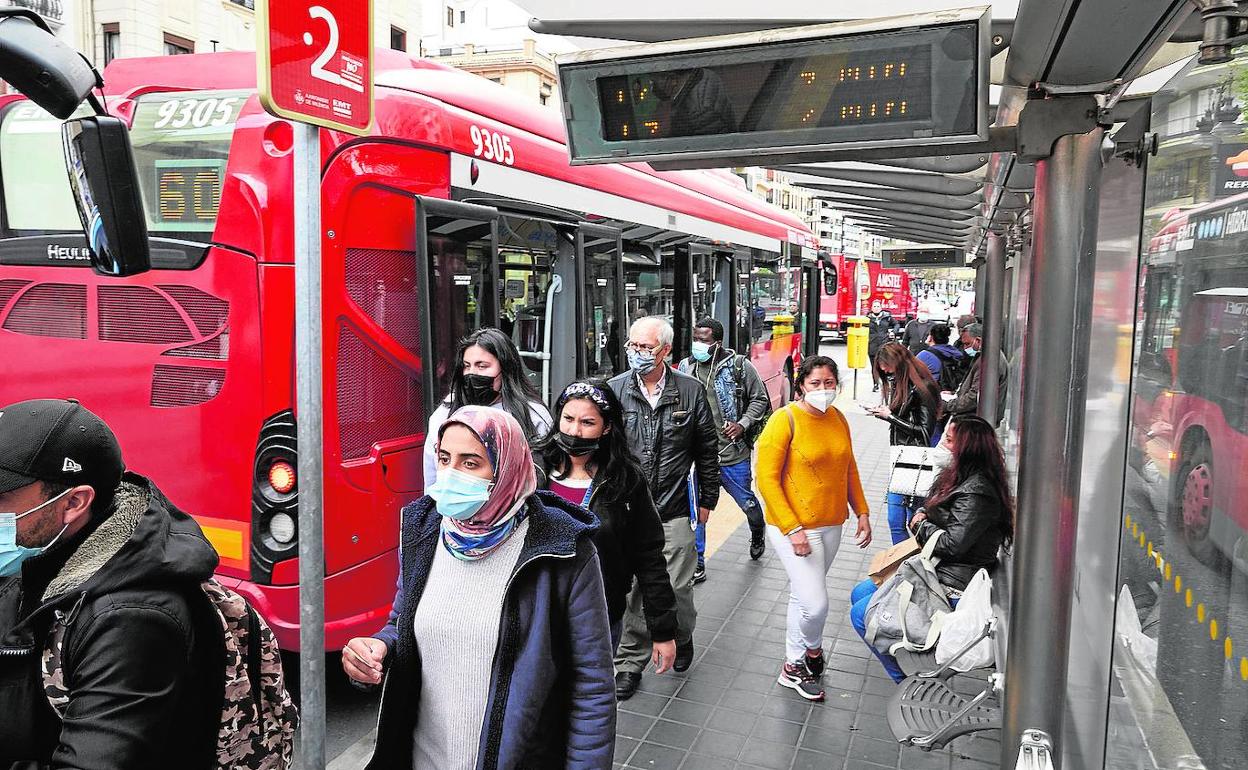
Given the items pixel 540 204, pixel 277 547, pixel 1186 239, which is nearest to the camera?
pixel 1186 239

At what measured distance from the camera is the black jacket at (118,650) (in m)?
1.85

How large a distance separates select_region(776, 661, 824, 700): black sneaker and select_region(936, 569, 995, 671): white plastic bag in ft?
3.13

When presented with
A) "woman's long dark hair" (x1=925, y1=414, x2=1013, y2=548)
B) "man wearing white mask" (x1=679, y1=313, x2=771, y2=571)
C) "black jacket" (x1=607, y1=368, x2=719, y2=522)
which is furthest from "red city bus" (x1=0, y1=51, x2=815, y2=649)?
"woman's long dark hair" (x1=925, y1=414, x2=1013, y2=548)

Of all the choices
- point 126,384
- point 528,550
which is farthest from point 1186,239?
point 126,384

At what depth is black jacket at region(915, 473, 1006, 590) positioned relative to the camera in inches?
177

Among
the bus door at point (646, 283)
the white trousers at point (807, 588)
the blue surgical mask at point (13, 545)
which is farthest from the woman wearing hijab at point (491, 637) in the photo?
the bus door at point (646, 283)

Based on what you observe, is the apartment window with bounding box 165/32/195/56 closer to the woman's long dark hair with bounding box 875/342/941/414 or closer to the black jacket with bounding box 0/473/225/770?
the woman's long dark hair with bounding box 875/342/941/414

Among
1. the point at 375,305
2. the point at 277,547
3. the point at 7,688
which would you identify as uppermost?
the point at 375,305

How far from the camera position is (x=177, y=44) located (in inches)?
1048

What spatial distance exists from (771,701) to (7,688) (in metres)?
3.72

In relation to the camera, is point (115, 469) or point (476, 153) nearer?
point (115, 469)

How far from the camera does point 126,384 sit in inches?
188

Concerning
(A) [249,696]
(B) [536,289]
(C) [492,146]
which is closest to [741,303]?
(B) [536,289]

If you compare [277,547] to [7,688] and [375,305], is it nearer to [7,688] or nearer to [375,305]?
[375,305]
